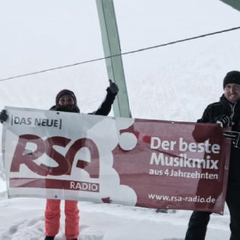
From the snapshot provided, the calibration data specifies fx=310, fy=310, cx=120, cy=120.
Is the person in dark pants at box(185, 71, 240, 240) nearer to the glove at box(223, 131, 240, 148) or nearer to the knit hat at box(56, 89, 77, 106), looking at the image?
the glove at box(223, 131, 240, 148)

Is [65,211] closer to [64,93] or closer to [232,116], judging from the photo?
[64,93]

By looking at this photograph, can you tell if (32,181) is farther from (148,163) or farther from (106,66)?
(106,66)

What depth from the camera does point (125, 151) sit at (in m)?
2.28

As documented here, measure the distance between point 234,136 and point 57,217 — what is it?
145 centimetres

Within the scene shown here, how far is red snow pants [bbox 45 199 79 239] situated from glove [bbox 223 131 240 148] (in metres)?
1.23

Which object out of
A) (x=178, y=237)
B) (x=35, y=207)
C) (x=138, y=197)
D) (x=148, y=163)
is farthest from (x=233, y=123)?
(x=35, y=207)

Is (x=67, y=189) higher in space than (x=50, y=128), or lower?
lower

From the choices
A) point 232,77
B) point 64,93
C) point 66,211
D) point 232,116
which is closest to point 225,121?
point 232,116

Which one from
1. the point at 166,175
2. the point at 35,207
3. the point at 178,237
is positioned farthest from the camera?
the point at 35,207

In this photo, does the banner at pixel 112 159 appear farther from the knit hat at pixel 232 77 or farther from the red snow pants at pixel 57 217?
the knit hat at pixel 232 77

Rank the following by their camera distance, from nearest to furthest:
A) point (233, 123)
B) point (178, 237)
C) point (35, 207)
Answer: point (233, 123) < point (178, 237) < point (35, 207)

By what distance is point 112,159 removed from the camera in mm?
2287

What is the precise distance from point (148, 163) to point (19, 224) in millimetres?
1507

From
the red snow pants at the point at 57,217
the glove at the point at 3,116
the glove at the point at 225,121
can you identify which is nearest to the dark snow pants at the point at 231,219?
the glove at the point at 225,121
